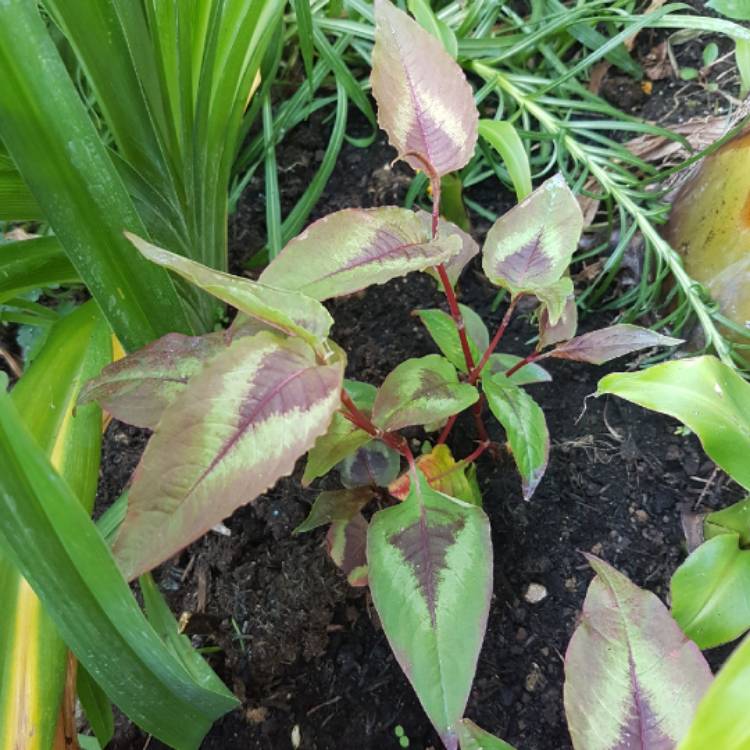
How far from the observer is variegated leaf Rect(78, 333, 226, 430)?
1.97 feet

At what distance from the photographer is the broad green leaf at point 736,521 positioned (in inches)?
29.9

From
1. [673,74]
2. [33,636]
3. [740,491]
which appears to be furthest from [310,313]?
[673,74]

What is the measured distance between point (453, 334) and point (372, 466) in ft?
0.57

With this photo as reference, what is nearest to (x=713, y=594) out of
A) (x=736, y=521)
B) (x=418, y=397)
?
(x=736, y=521)

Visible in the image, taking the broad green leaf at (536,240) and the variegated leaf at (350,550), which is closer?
the broad green leaf at (536,240)

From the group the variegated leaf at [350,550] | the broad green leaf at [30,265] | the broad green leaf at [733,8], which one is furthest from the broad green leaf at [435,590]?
the broad green leaf at [733,8]

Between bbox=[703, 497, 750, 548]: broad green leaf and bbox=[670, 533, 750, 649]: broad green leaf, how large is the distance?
0.11ft

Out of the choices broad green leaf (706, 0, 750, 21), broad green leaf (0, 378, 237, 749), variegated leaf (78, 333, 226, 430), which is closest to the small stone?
broad green leaf (0, 378, 237, 749)

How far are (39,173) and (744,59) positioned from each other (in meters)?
0.97

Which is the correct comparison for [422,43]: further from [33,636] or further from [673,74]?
[673,74]

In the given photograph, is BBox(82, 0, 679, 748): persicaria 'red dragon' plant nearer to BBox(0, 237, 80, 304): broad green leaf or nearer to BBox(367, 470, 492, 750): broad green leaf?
BBox(367, 470, 492, 750): broad green leaf

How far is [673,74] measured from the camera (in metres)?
1.21

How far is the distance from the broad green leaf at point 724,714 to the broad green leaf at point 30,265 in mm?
771

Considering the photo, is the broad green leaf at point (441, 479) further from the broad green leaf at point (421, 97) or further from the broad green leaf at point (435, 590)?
the broad green leaf at point (421, 97)
